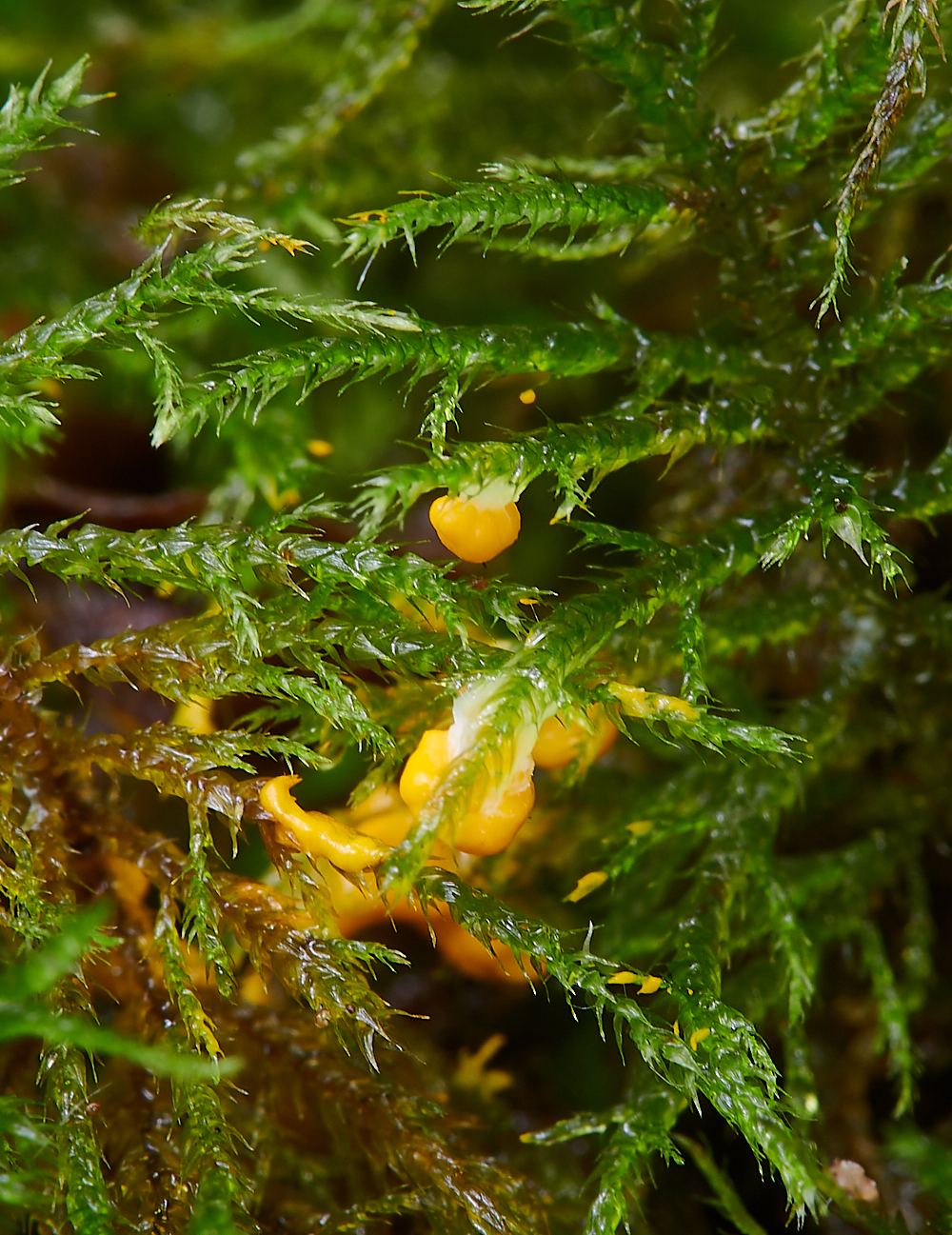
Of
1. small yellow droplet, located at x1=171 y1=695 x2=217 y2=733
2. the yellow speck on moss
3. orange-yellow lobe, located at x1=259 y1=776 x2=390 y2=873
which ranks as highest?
Answer: orange-yellow lobe, located at x1=259 y1=776 x2=390 y2=873

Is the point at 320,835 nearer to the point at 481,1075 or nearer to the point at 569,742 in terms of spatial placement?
the point at 569,742

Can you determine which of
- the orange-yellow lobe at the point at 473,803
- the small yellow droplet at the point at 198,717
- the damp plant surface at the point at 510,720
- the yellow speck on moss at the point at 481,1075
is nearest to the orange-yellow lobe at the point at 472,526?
the damp plant surface at the point at 510,720

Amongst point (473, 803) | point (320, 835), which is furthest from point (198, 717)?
point (473, 803)

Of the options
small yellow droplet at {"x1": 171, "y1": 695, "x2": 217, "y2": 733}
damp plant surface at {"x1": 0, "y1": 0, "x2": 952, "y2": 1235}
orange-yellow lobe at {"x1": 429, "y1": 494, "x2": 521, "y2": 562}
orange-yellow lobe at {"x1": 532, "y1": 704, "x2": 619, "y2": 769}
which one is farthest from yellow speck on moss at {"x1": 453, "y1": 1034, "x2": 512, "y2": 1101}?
orange-yellow lobe at {"x1": 429, "y1": 494, "x2": 521, "y2": 562}

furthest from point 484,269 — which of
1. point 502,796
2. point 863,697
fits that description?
point 502,796

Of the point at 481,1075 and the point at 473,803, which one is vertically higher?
the point at 473,803

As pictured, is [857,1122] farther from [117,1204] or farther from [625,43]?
[625,43]

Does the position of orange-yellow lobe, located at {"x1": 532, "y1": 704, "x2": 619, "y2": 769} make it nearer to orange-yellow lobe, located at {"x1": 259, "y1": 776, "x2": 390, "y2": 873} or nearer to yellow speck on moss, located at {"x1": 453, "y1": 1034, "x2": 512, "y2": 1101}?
orange-yellow lobe, located at {"x1": 259, "y1": 776, "x2": 390, "y2": 873}
